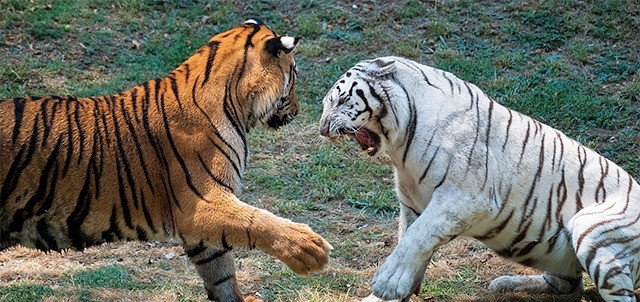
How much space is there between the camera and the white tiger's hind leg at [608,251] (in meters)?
4.21

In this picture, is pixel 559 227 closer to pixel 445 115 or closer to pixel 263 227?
pixel 445 115

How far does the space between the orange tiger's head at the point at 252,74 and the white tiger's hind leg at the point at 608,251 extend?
1.62 metres

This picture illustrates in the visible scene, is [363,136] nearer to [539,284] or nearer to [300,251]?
[300,251]

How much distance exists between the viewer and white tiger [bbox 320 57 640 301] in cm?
418

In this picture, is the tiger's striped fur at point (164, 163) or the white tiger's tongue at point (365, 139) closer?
the tiger's striped fur at point (164, 163)

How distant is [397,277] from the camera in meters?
4.09

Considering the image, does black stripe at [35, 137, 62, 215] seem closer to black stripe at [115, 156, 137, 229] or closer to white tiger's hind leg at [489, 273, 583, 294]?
black stripe at [115, 156, 137, 229]

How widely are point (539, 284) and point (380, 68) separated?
60.3 inches

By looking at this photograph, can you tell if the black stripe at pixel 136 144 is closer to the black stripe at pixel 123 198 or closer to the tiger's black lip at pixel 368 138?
the black stripe at pixel 123 198

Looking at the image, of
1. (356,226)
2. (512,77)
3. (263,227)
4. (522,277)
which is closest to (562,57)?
(512,77)

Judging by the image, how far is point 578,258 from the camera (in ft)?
14.0

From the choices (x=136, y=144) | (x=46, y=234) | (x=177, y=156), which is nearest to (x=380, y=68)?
(x=177, y=156)

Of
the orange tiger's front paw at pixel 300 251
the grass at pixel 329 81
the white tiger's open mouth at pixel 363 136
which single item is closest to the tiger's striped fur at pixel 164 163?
the orange tiger's front paw at pixel 300 251

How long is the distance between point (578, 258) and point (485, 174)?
0.60 metres
